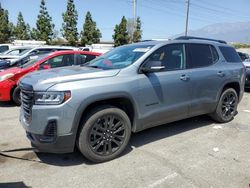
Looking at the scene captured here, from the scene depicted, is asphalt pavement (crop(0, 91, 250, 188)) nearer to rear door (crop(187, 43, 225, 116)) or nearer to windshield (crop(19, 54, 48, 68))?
rear door (crop(187, 43, 225, 116))

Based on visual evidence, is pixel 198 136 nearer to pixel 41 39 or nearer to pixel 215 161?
pixel 215 161

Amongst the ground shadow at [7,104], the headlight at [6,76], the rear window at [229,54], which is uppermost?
the rear window at [229,54]

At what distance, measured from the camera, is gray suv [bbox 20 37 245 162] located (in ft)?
11.9

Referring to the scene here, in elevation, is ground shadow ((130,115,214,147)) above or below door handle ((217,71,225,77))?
below

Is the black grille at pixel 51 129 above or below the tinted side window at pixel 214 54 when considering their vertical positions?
Answer: below

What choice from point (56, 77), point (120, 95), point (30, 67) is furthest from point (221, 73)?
point (30, 67)

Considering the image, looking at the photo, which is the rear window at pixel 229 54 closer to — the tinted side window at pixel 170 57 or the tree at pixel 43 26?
the tinted side window at pixel 170 57

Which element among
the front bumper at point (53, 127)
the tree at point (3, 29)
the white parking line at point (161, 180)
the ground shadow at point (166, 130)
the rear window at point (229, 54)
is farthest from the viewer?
the tree at point (3, 29)

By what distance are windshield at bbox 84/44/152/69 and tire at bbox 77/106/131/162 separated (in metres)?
0.84

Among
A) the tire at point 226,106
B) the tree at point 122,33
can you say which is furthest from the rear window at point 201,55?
the tree at point 122,33

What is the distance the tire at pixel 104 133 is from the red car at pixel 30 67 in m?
4.29

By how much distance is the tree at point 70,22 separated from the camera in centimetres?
4728

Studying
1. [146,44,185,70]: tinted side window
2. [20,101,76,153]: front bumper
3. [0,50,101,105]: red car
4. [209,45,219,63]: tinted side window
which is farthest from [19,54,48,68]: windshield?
[209,45,219,63]: tinted side window

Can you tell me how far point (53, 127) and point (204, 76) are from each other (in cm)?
305
